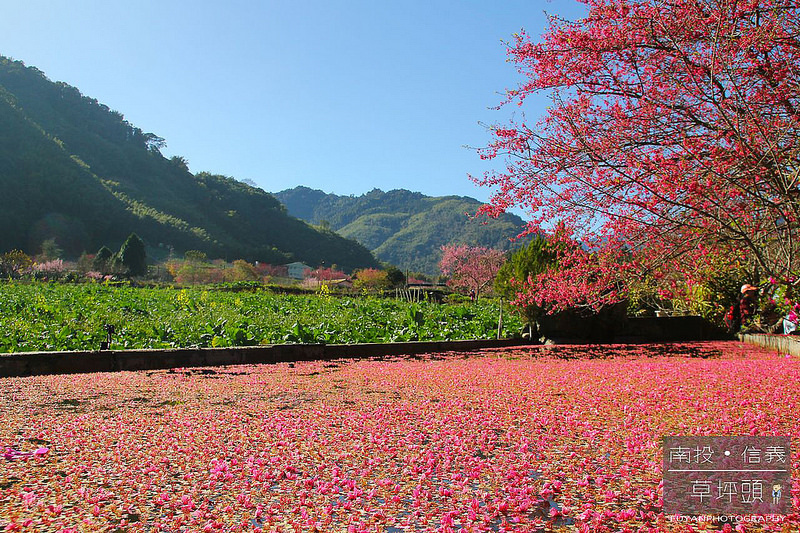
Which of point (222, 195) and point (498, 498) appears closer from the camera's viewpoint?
point (498, 498)

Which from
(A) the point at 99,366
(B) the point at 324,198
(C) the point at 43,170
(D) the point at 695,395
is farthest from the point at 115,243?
(B) the point at 324,198

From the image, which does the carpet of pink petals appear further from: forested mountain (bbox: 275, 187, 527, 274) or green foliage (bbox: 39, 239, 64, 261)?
forested mountain (bbox: 275, 187, 527, 274)

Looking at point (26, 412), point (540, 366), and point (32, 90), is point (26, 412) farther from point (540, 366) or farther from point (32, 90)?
point (32, 90)

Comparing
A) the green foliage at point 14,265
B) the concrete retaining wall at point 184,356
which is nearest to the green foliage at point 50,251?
the green foliage at point 14,265

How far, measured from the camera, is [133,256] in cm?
3941

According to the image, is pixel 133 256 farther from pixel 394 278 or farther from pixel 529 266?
pixel 529 266

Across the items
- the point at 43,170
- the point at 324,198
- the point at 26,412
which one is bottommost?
the point at 26,412

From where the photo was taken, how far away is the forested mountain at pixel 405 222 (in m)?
82.0

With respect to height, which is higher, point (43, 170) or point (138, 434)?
point (43, 170)

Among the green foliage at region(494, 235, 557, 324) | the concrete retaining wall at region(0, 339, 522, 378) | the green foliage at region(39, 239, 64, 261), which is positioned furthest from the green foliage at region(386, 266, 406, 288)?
the concrete retaining wall at region(0, 339, 522, 378)

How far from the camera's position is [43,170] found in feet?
183

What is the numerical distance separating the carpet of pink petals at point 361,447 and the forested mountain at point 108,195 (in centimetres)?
5253

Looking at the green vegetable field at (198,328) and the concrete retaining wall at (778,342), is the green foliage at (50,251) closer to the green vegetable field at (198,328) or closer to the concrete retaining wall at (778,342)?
the green vegetable field at (198,328)

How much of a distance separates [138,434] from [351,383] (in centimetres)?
211
